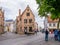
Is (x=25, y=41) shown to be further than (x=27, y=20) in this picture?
No

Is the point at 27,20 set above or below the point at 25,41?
above

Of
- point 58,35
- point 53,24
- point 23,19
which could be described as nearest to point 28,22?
point 23,19

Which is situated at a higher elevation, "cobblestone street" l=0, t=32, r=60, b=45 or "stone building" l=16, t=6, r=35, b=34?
"stone building" l=16, t=6, r=35, b=34

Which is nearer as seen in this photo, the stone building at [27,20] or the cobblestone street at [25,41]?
the cobblestone street at [25,41]

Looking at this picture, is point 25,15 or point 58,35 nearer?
point 58,35

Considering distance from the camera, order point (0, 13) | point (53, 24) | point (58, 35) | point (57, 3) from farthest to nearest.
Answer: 1. point (53, 24)
2. point (0, 13)
3. point (58, 35)
4. point (57, 3)

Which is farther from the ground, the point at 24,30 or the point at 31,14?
the point at 31,14

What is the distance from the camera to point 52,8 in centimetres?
2019

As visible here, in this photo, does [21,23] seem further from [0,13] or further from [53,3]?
[53,3]

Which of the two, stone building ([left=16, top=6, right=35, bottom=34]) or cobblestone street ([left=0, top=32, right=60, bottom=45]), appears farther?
stone building ([left=16, top=6, right=35, bottom=34])

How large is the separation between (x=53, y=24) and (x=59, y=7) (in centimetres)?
10143

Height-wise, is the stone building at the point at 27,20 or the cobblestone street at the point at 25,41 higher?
the stone building at the point at 27,20

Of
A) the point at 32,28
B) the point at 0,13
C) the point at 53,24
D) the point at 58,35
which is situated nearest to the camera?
the point at 58,35

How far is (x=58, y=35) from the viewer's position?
1358 inches
